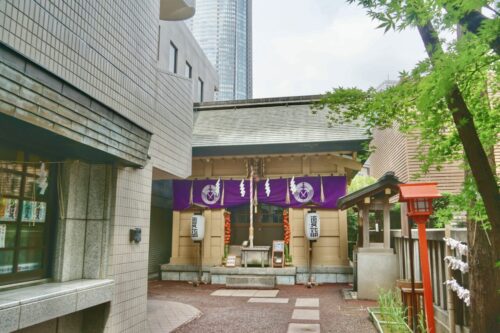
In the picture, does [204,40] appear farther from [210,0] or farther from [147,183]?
[147,183]

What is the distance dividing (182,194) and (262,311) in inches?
319

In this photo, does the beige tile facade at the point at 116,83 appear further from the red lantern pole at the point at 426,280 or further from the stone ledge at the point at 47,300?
the red lantern pole at the point at 426,280

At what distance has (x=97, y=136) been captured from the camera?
5137 mm

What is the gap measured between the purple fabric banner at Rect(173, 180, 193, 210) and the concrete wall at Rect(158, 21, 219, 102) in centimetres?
454

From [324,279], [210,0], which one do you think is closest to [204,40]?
[210,0]

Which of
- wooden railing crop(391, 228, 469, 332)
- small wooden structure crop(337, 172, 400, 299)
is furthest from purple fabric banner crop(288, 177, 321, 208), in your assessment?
wooden railing crop(391, 228, 469, 332)

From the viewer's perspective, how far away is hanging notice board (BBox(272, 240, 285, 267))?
51.0 ft

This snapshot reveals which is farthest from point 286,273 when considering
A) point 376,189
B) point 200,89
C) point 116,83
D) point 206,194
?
point 200,89

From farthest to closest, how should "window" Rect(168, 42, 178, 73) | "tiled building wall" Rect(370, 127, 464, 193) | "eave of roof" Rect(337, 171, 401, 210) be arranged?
"window" Rect(168, 42, 178, 73), "tiled building wall" Rect(370, 127, 464, 193), "eave of roof" Rect(337, 171, 401, 210)

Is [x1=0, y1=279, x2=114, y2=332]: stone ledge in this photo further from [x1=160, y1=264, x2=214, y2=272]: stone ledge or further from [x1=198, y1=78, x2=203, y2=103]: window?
[x1=198, y1=78, x2=203, y2=103]: window

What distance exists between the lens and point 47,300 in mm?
4609

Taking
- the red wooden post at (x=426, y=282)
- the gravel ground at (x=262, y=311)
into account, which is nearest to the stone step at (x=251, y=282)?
the gravel ground at (x=262, y=311)

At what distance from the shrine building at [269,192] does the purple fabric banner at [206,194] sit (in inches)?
1.7

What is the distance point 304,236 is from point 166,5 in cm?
1034
